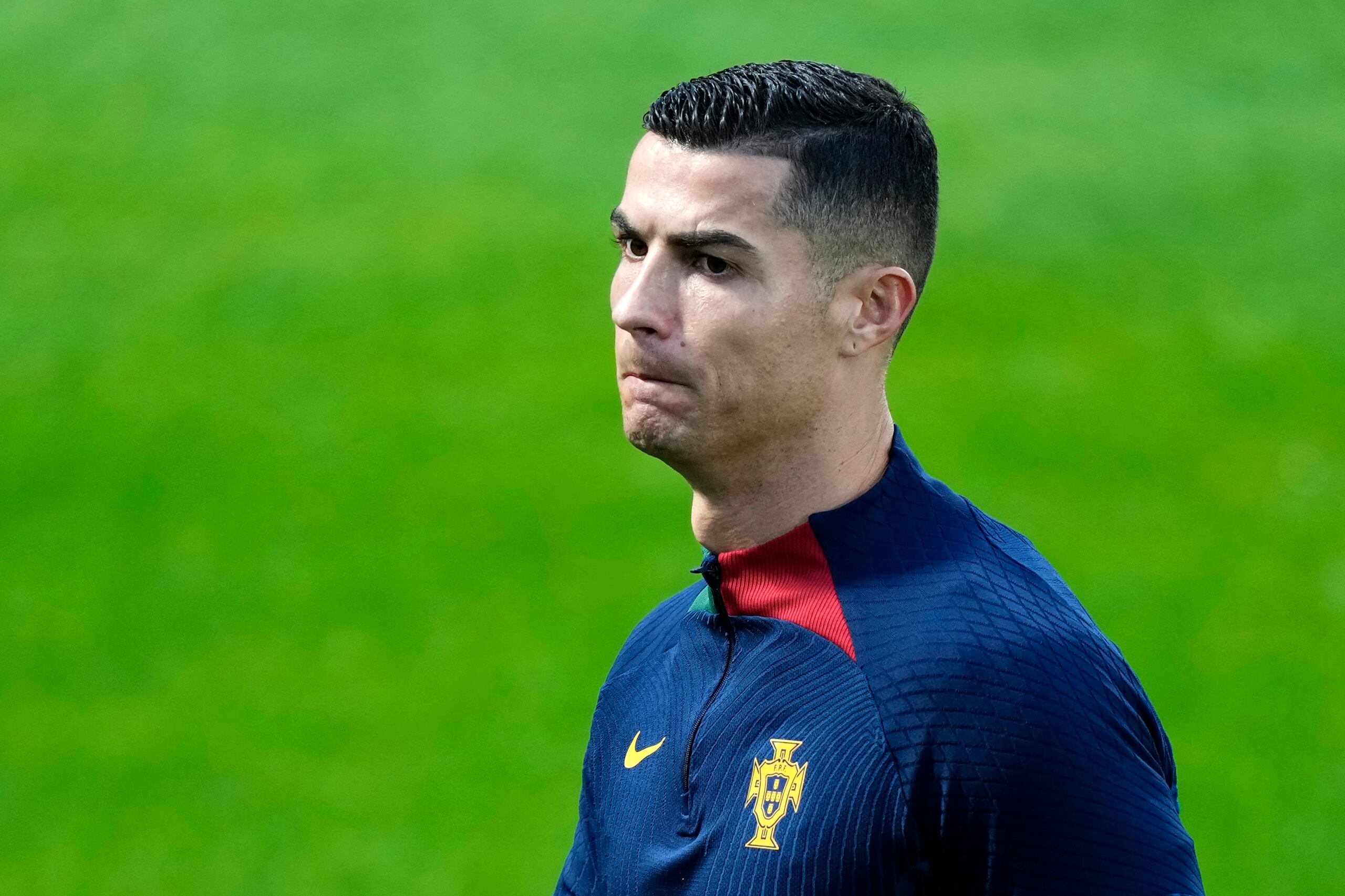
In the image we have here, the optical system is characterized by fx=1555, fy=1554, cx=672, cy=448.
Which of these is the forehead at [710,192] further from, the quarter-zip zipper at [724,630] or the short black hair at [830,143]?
the quarter-zip zipper at [724,630]

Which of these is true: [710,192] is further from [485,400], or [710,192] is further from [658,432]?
[485,400]

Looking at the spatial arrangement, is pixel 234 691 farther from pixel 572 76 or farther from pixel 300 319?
pixel 572 76

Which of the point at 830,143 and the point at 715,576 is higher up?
the point at 830,143

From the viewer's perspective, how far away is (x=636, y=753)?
2867 mm

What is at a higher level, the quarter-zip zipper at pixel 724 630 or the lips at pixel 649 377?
the lips at pixel 649 377

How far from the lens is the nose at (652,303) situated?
2633 mm

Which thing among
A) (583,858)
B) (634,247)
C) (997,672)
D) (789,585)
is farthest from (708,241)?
(583,858)

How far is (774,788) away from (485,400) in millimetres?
10287

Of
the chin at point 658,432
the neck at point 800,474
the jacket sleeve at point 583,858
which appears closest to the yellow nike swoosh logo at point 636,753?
the jacket sleeve at point 583,858

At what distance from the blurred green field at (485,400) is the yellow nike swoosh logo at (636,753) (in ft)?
20.6

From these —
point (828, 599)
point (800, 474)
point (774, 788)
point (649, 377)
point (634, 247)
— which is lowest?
point (774, 788)

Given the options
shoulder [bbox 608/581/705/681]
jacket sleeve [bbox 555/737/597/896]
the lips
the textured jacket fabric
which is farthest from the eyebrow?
jacket sleeve [bbox 555/737/597/896]

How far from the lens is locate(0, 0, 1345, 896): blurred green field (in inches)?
374

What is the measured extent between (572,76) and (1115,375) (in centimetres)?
668
